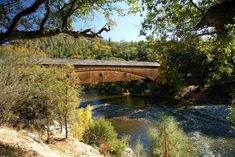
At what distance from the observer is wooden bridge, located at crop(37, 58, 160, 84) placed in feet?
114

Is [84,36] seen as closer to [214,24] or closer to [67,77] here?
[214,24]

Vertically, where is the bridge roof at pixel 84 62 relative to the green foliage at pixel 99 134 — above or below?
above

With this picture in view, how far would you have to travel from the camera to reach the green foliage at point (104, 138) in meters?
17.4

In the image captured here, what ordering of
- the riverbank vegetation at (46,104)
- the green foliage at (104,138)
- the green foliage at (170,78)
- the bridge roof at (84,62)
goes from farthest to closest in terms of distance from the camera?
the green foliage at (170,78) → the bridge roof at (84,62) → the green foliage at (104,138) → the riverbank vegetation at (46,104)

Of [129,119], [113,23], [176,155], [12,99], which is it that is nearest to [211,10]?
[113,23]

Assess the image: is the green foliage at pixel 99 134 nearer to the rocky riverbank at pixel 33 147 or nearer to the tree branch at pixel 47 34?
the rocky riverbank at pixel 33 147

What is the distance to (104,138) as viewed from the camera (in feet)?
59.7

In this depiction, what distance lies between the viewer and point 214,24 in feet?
26.2

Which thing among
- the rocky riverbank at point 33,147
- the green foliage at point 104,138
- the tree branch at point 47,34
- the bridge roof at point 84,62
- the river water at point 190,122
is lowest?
the river water at point 190,122

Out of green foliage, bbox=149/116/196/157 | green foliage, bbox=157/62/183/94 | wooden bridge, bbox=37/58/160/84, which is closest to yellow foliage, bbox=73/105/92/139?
green foliage, bbox=149/116/196/157

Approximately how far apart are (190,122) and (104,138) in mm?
11831

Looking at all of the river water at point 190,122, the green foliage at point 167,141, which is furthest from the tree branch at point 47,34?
the river water at point 190,122

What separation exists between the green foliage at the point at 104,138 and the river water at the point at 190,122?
355 cm

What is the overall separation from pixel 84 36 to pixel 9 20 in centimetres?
218
